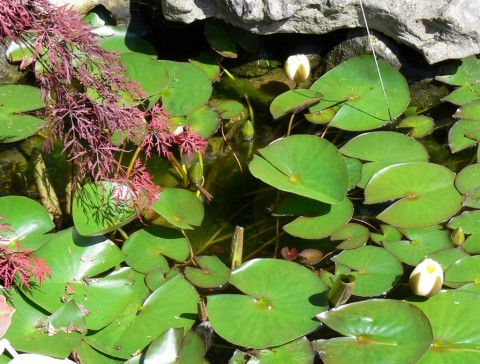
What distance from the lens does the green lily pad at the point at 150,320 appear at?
2135 mm

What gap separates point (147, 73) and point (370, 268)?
1331mm

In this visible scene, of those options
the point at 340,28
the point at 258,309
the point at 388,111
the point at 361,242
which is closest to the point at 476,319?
the point at 361,242

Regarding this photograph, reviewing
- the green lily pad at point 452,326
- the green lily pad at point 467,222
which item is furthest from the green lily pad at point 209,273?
the green lily pad at point 467,222

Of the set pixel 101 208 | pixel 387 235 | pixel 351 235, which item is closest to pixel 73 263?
pixel 101 208

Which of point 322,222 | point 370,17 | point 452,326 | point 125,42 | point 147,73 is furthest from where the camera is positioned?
point 125,42

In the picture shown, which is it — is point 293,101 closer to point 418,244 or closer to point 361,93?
point 361,93

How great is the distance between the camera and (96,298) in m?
2.23

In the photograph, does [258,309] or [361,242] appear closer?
[258,309]

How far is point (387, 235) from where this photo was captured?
253 centimetres

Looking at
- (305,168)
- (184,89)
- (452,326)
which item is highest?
(184,89)

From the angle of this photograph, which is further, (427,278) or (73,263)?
(73,263)

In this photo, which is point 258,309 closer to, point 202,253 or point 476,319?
point 202,253

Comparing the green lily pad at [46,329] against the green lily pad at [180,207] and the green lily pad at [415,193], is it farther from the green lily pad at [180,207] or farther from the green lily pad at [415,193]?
the green lily pad at [415,193]

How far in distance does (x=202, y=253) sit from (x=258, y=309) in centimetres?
47
